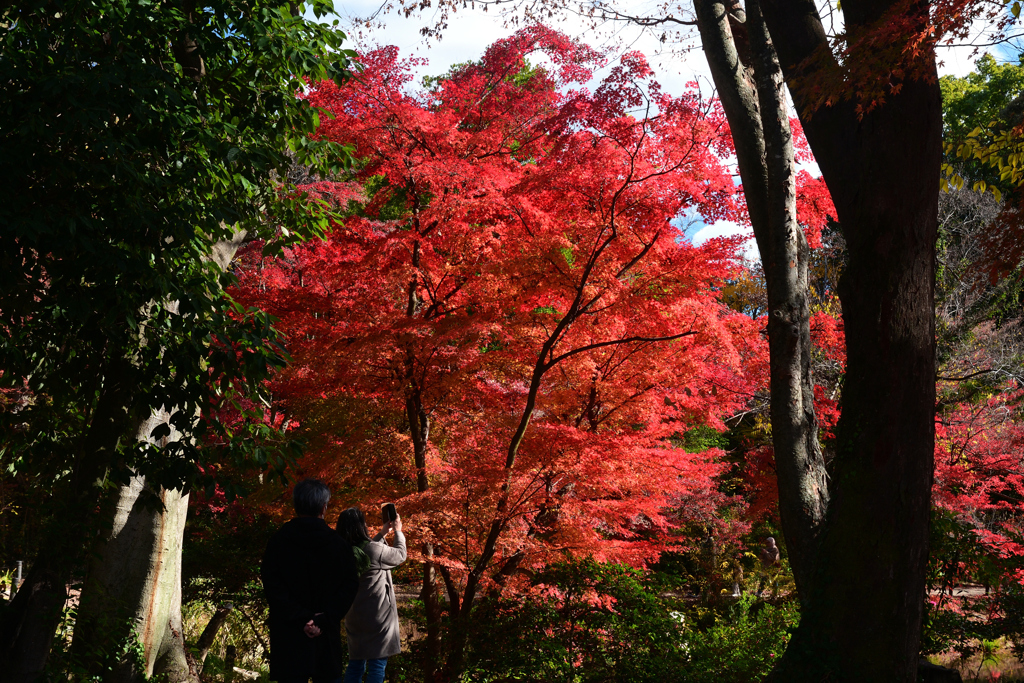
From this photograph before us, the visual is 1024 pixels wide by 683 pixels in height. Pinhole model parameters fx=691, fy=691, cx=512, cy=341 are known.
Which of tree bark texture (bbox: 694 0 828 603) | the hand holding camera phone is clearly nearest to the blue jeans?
the hand holding camera phone

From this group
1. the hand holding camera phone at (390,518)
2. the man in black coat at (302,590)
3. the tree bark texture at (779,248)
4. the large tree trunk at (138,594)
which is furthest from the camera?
the large tree trunk at (138,594)

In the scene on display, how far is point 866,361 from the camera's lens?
3.55 meters

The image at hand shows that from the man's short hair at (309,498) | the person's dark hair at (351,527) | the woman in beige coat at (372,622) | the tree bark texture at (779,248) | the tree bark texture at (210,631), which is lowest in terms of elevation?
the tree bark texture at (210,631)

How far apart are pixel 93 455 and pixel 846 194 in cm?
411

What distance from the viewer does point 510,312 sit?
5680 millimetres

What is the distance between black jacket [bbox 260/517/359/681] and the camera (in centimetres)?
296

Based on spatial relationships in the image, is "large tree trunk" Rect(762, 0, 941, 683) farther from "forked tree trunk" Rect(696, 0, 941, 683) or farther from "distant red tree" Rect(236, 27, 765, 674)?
"distant red tree" Rect(236, 27, 765, 674)

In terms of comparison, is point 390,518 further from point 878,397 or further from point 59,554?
point 878,397

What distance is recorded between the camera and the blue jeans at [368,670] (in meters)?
3.74

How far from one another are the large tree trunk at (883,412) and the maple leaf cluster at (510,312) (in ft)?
5.54

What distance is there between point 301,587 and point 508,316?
121 inches

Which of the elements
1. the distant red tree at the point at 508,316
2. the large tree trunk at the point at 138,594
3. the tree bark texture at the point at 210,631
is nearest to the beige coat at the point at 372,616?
the distant red tree at the point at 508,316

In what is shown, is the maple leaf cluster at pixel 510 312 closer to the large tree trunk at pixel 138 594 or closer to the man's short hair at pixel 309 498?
the large tree trunk at pixel 138 594

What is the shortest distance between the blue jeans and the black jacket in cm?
80
